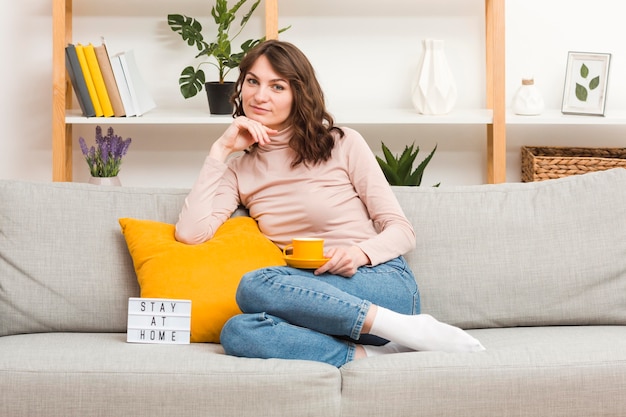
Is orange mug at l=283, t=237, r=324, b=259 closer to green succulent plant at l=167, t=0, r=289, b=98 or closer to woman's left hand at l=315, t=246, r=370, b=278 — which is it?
woman's left hand at l=315, t=246, r=370, b=278

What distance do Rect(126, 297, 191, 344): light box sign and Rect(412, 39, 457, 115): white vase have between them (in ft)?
5.34

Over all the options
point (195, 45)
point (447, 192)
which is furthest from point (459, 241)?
point (195, 45)

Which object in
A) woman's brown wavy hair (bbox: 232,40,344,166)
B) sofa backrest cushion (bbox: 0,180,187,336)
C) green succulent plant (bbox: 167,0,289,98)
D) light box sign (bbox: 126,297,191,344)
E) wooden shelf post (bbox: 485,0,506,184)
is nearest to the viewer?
light box sign (bbox: 126,297,191,344)

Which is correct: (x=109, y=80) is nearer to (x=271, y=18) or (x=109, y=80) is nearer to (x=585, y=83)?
(x=271, y=18)

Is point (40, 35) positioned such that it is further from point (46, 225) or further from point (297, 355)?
point (297, 355)

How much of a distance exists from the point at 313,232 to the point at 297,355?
498 mm

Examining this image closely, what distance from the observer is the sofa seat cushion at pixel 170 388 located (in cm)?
186

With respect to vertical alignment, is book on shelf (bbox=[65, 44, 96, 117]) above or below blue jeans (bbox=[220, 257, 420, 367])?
above

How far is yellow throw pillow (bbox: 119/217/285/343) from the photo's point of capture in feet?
7.14

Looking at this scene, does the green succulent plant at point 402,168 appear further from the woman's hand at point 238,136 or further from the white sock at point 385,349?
the white sock at point 385,349

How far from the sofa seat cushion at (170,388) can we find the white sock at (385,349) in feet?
0.58

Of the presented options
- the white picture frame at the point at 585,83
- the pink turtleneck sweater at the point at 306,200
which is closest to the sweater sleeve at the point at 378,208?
the pink turtleneck sweater at the point at 306,200

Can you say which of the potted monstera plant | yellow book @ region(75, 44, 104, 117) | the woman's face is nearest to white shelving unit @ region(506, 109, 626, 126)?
the potted monstera plant

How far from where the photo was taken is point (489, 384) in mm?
1894
